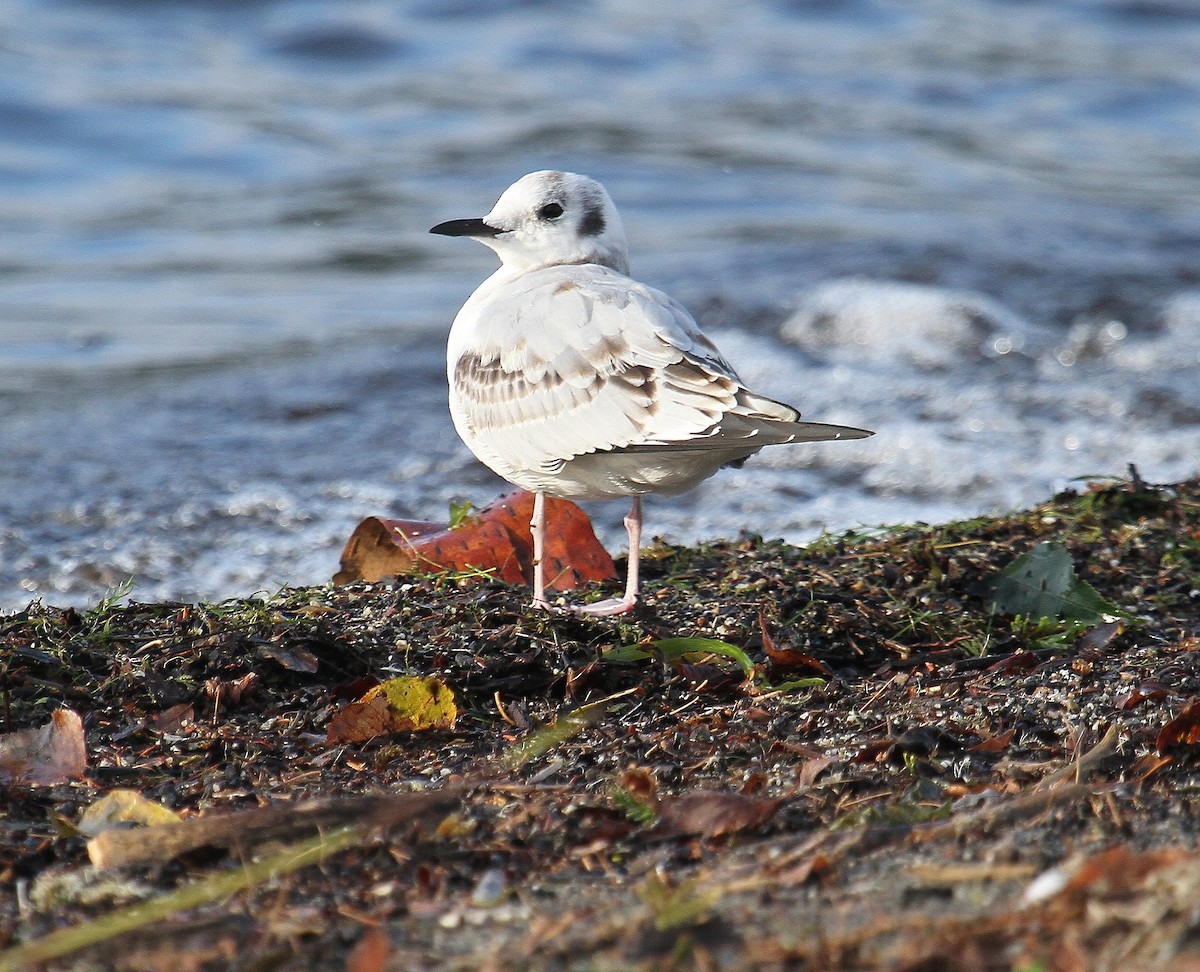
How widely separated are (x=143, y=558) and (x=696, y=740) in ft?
14.2

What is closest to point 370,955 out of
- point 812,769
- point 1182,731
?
point 812,769

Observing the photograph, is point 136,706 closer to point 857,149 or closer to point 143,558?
point 143,558

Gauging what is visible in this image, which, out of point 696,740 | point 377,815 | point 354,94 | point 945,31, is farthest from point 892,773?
point 945,31

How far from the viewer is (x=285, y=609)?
13.5ft

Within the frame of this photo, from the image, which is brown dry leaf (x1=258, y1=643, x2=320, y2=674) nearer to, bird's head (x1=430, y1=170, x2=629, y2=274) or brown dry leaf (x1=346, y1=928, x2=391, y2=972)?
brown dry leaf (x1=346, y1=928, x2=391, y2=972)

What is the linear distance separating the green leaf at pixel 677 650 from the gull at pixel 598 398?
13.6 inches

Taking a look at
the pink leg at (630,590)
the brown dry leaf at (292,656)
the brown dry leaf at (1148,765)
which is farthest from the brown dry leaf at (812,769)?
→ the brown dry leaf at (292,656)

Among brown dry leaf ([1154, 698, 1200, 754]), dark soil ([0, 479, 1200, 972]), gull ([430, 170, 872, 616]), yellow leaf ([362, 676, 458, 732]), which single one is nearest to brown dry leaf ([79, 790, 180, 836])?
dark soil ([0, 479, 1200, 972])

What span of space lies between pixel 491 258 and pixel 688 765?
9.51 metres

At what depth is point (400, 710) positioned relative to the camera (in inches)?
135

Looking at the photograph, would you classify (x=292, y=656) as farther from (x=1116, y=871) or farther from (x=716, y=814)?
(x=1116, y=871)

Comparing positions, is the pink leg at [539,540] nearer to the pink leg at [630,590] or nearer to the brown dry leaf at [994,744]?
the pink leg at [630,590]

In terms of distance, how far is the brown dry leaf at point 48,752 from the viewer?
3139 millimetres

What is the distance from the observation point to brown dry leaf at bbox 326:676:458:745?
338 cm
